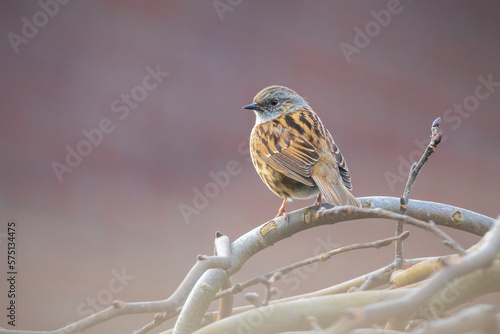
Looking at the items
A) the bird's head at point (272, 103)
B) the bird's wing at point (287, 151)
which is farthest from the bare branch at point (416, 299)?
the bird's head at point (272, 103)

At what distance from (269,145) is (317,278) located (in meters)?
0.63

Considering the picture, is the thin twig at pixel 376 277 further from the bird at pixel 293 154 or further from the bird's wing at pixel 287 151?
the bird's wing at pixel 287 151

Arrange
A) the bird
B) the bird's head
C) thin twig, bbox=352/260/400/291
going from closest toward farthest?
thin twig, bbox=352/260/400/291 → the bird → the bird's head

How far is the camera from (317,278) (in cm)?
184

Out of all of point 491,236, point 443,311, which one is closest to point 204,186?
point 443,311

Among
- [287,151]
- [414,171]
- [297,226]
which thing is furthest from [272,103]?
[414,171]

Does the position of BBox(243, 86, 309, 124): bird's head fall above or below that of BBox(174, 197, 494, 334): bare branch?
above

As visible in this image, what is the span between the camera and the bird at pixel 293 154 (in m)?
1.28

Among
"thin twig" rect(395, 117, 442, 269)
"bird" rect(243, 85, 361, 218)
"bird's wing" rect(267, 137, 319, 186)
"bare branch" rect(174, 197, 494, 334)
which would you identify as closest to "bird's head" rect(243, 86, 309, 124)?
"bird" rect(243, 85, 361, 218)

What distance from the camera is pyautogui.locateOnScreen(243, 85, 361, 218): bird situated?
1277 mm

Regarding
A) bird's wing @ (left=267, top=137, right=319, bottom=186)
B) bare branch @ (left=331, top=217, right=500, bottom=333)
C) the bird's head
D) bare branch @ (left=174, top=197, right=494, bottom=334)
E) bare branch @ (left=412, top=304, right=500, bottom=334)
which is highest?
the bird's head

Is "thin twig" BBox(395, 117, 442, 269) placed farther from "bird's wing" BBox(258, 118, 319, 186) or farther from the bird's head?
the bird's head

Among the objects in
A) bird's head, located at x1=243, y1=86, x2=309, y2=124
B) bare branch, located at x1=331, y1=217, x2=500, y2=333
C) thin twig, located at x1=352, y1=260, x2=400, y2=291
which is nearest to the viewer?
bare branch, located at x1=331, y1=217, x2=500, y2=333

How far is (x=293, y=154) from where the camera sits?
1.34m
